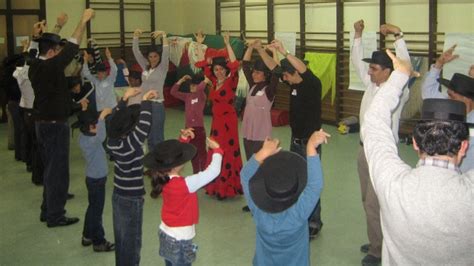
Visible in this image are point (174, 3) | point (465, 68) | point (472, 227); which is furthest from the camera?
point (174, 3)

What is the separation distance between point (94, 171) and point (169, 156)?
1.53 meters

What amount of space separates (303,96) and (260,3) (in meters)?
7.70

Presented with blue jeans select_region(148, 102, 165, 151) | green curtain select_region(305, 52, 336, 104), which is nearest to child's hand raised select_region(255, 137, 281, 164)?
blue jeans select_region(148, 102, 165, 151)

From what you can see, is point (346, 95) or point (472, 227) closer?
point (472, 227)

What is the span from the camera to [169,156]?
11.2 ft

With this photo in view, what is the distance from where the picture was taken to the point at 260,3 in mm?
12266

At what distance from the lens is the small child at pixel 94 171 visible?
15.2 ft

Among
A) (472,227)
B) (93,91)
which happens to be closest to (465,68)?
(93,91)

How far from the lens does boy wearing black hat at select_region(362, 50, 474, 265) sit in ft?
6.65

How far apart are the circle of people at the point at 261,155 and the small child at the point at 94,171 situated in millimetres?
10

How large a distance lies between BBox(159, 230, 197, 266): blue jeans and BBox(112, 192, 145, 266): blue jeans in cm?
48

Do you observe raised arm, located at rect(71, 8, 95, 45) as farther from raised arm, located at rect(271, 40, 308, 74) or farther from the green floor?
the green floor

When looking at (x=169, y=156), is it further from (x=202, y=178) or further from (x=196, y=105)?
(x=196, y=105)

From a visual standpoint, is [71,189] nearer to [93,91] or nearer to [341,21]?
[93,91]
